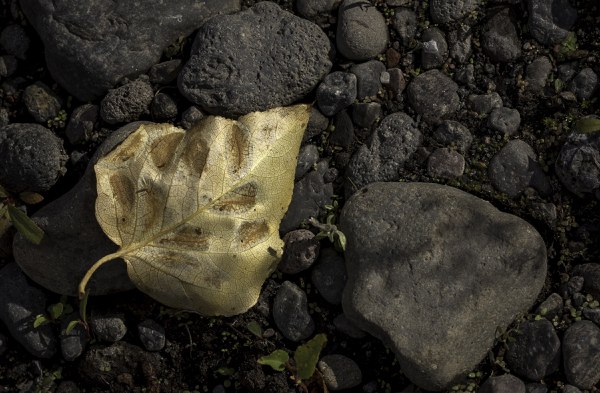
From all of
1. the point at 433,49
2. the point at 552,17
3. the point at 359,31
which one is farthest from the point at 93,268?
the point at 552,17

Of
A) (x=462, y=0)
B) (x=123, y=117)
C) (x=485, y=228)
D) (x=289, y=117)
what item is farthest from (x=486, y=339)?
(x=123, y=117)

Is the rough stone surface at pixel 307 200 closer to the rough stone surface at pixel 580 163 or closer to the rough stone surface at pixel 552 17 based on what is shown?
the rough stone surface at pixel 580 163

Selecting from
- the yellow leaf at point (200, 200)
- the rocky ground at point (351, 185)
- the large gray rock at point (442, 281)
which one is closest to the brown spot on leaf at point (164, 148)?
the yellow leaf at point (200, 200)

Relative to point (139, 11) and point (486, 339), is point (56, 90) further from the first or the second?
point (486, 339)

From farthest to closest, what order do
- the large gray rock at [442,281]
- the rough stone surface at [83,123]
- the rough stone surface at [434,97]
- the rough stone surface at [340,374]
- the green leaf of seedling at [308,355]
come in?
the rough stone surface at [83,123], the rough stone surface at [434,97], the rough stone surface at [340,374], the large gray rock at [442,281], the green leaf of seedling at [308,355]

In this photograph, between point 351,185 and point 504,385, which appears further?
point 351,185

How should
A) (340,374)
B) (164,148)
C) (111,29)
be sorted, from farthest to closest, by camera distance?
(111,29)
(340,374)
(164,148)

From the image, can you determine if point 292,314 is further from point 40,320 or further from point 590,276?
point 590,276
